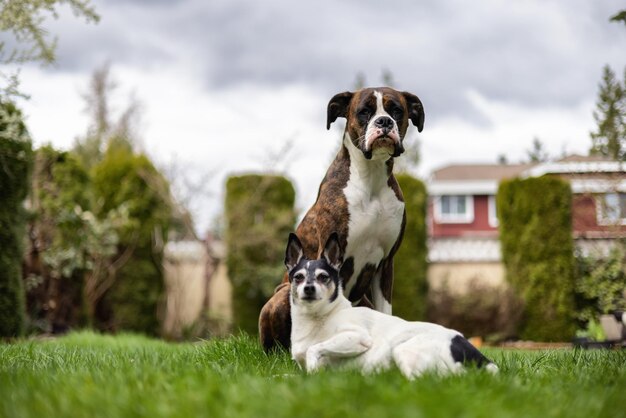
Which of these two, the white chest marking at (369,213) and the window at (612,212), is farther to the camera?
the window at (612,212)

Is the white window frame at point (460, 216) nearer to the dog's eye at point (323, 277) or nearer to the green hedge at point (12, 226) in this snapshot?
the green hedge at point (12, 226)

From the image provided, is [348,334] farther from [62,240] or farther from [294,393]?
[62,240]

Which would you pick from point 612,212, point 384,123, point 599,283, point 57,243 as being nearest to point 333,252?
point 384,123

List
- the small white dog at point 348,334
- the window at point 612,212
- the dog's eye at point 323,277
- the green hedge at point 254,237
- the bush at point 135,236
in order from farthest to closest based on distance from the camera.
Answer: the window at point 612,212 < the green hedge at point 254,237 < the bush at point 135,236 < the dog's eye at point 323,277 < the small white dog at point 348,334

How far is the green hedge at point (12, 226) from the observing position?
9.63m

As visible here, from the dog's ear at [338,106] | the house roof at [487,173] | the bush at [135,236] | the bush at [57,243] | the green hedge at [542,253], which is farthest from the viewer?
the house roof at [487,173]

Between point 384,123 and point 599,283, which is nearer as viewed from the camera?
point 384,123

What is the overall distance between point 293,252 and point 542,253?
452 inches

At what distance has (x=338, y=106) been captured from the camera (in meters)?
5.05

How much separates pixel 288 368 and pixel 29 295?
10.1 metres

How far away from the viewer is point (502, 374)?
3.74 meters

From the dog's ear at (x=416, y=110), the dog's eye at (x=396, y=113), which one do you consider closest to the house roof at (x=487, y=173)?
the dog's ear at (x=416, y=110)

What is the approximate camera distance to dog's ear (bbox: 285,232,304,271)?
4.55 metres

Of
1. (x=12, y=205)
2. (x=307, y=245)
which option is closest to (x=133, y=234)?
(x=12, y=205)
